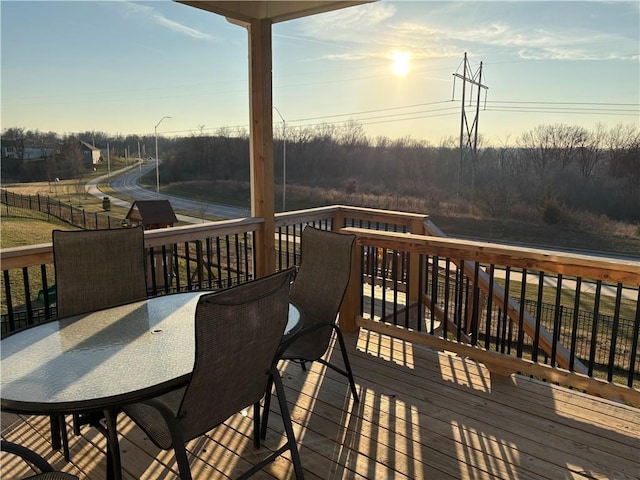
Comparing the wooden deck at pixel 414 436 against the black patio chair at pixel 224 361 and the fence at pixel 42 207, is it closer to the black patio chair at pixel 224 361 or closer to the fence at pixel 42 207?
the black patio chair at pixel 224 361

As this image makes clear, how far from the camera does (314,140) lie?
8.30m

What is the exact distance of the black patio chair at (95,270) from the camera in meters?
2.37

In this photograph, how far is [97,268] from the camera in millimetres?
2494

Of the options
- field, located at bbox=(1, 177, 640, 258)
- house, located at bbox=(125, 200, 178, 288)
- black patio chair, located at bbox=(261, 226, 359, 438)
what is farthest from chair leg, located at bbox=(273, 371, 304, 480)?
house, located at bbox=(125, 200, 178, 288)

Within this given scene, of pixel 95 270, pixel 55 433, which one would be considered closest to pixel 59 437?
pixel 55 433

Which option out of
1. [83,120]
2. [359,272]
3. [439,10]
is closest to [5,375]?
[359,272]

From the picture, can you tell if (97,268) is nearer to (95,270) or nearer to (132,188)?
(95,270)

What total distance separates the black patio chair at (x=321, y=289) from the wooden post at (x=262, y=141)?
1.34 m

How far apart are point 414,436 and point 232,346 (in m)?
1.34

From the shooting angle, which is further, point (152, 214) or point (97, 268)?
point (152, 214)

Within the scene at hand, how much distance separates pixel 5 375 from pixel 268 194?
2884 mm

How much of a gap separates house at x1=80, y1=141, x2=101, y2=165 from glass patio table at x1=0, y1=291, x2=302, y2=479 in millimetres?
2341

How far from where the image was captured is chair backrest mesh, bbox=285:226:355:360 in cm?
260

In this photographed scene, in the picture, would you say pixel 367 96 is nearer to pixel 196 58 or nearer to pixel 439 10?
pixel 439 10
